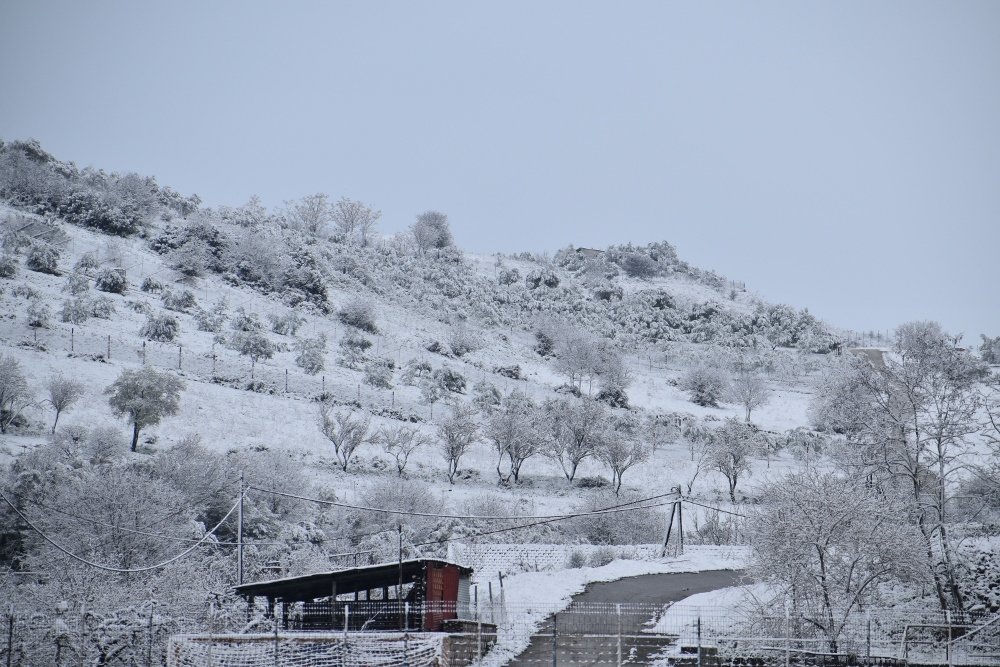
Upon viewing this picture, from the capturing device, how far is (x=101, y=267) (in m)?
88.2

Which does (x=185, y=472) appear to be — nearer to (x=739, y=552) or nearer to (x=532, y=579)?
(x=532, y=579)

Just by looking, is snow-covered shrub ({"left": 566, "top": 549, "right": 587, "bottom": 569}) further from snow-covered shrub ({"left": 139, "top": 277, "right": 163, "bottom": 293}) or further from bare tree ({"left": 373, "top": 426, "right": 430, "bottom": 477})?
snow-covered shrub ({"left": 139, "top": 277, "right": 163, "bottom": 293})

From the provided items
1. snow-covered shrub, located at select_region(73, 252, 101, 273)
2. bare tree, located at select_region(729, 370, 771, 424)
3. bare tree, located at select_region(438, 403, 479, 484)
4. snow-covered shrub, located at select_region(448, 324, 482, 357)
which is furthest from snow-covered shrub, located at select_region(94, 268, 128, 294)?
bare tree, located at select_region(729, 370, 771, 424)

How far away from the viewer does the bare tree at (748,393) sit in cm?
9138

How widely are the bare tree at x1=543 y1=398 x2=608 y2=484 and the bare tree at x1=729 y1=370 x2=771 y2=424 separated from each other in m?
20.5

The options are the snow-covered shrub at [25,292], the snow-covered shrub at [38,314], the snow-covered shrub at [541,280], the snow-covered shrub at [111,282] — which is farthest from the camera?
the snow-covered shrub at [541,280]

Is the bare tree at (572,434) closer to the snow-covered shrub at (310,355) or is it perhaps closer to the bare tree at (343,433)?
the bare tree at (343,433)

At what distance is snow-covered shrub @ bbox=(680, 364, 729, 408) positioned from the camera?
95.1 meters

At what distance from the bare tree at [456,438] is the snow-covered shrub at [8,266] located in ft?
118

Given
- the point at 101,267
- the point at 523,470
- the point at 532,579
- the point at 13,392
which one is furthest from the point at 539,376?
the point at 532,579

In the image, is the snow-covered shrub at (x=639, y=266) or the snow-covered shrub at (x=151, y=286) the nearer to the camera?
the snow-covered shrub at (x=151, y=286)

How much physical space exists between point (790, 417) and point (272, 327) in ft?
149

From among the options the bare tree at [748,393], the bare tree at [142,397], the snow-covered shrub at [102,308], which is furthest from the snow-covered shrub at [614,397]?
the bare tree at [142,397]

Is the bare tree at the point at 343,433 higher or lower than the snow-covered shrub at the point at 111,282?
lower
